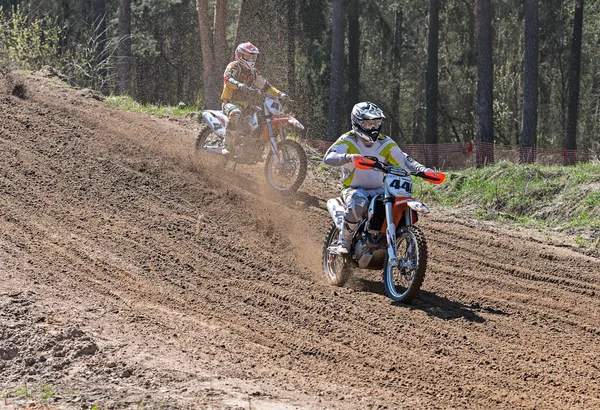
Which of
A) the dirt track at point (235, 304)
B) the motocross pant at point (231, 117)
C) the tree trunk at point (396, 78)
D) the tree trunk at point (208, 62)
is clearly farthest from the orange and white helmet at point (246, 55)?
the tree trunk at point (396, 78)

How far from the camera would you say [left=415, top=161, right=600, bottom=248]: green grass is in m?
12.9

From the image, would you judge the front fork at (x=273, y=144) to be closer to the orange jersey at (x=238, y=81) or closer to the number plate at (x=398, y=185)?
the orange jersey at (x=238, y=81)

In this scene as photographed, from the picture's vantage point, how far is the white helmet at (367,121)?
344 inches

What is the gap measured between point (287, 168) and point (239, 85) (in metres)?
1.52

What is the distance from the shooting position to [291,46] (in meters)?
32.8

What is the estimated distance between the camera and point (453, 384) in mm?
5945

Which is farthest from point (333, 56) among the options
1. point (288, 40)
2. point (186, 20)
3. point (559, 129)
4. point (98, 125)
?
point (559, 129)

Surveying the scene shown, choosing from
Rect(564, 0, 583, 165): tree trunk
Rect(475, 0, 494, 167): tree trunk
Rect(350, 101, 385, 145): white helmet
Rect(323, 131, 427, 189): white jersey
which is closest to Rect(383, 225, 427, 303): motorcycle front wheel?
Rect(323, 131, 427, 189): white jersey

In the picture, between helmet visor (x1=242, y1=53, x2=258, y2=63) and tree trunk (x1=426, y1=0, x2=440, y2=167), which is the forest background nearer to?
tree trunk (x1=426, y1=0, x2=440, y2=167)

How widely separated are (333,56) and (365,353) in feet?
82.2

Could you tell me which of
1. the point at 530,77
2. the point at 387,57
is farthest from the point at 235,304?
the point at 387,57

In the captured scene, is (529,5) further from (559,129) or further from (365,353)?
(365,353)

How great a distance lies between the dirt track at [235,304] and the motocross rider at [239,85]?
86cm

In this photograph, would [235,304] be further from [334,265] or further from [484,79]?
[484,79]
